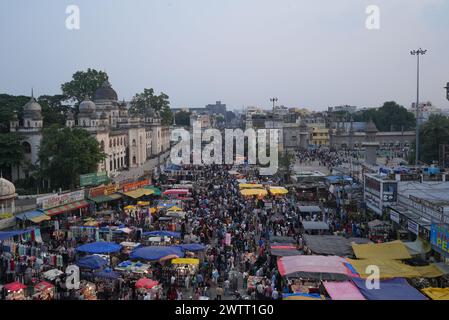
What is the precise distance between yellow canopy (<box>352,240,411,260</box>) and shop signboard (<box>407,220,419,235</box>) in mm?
2192

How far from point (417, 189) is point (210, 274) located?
449 inches

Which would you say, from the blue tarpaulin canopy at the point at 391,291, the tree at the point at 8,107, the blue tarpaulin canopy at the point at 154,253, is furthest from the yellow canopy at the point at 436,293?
the tree at the point at 8,107

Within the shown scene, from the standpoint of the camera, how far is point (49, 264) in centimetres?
1503

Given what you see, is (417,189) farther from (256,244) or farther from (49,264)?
(49,264)

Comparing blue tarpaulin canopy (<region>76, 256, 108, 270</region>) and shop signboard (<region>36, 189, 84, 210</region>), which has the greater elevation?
shop signboard (<region>36, 189, 84, 210</region>)

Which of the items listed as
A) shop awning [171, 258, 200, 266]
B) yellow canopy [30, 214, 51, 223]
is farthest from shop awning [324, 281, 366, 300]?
yellow canopy [30, 214, 51, 223]

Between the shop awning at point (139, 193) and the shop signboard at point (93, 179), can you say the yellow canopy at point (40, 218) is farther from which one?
the shop awning at point (139, 193)

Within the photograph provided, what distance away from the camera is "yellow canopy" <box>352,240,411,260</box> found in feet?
46.4

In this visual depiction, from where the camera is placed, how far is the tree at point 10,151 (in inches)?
1324

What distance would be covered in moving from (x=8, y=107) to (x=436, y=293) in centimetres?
4022

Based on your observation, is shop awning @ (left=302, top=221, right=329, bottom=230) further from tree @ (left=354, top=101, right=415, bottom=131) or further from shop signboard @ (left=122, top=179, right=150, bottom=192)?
tree @ (left=354, top=101, right=415, bottom=131)

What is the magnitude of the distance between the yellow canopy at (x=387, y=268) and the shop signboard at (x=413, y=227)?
3.39 m

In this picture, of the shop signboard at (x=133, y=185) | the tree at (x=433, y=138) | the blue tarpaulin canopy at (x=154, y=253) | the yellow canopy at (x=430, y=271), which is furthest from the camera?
the tree at (x=433, y=138)
